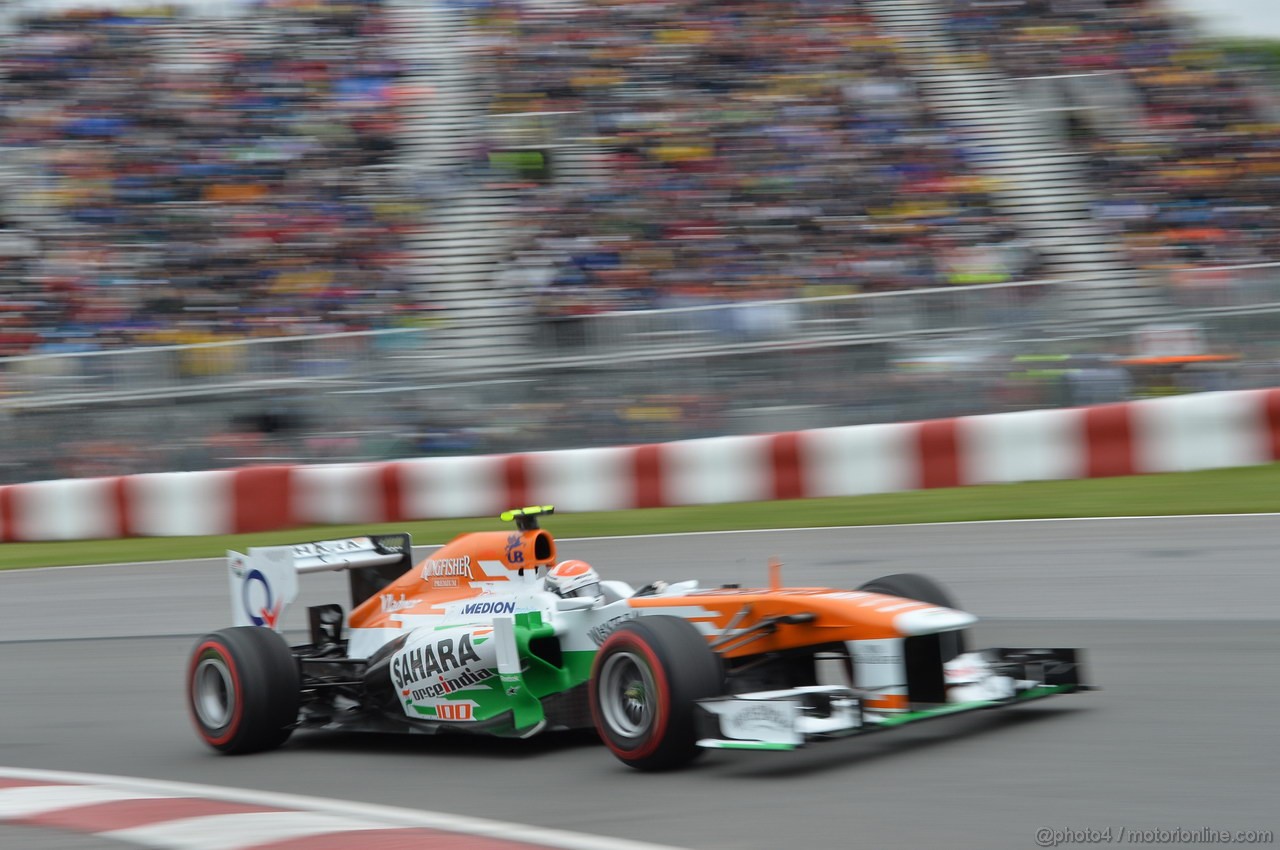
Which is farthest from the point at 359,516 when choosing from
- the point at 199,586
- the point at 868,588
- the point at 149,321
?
the point at 868,588

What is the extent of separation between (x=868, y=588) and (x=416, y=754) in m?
1.90

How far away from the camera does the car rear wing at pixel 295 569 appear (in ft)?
21.9

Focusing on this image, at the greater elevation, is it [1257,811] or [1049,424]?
[1049,424]

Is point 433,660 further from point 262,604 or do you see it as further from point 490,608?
point 262,604

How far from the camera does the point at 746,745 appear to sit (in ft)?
15.2

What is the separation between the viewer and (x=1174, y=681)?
5746mm

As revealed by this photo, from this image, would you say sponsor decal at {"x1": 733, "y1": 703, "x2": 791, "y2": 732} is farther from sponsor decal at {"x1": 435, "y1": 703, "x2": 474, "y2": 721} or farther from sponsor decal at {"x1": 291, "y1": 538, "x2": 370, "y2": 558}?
sponsor decal at {"x1": 291, "y1": 538, "x2": 370, "y2": 558}

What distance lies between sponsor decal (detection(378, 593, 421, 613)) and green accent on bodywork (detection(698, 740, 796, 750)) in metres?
1.98

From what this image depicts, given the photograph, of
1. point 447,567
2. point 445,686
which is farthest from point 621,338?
point 445,686

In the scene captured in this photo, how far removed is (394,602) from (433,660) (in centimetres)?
68

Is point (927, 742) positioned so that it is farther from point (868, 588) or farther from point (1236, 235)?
point (1236, 235)

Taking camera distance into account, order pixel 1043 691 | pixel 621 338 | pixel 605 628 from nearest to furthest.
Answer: pixel 1043 691 → pixel 605 628 → pixel 621 338

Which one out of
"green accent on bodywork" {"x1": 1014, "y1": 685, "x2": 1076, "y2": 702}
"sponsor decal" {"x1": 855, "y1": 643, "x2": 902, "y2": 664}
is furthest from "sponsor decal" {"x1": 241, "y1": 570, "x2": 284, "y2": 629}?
"green accent on bodywork" {"x1": 1014, "y1": 685, "x2": 1076, "y2": 702}

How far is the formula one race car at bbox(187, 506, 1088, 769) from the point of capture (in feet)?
15.7
